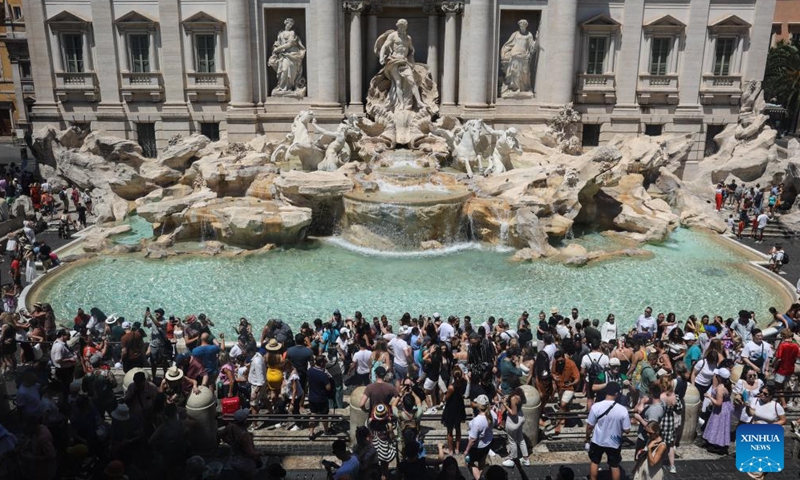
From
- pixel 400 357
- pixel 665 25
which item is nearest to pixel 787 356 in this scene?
pixel 400 357

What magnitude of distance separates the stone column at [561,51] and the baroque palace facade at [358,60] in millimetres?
48

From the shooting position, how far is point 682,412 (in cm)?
868

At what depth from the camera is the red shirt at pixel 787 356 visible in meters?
9.81

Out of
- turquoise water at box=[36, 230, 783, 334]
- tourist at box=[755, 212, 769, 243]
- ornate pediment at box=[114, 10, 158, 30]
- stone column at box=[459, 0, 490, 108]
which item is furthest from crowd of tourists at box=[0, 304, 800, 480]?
ornate pediment at box=[114, 10, 158, 30]

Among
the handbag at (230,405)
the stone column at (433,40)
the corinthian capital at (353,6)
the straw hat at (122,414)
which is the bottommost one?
the handbag at (230,405)

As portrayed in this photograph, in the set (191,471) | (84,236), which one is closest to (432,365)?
(191,471)

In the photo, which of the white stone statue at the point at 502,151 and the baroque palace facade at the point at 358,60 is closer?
the white stone statue at the point at 502,151

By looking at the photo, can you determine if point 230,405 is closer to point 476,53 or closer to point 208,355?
point 208,355

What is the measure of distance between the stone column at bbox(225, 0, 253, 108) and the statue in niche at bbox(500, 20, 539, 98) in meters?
10.5

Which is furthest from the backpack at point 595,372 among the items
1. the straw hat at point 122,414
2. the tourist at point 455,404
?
the straw hat at point 122,414

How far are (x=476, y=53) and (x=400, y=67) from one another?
126 inches

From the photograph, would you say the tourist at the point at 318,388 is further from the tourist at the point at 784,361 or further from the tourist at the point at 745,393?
the tourist at the point at 784,361

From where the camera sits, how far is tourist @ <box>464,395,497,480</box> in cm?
751

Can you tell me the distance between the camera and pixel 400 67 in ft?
84.0
